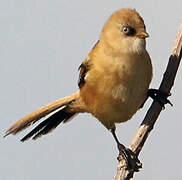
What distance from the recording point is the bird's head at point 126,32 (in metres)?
5.82

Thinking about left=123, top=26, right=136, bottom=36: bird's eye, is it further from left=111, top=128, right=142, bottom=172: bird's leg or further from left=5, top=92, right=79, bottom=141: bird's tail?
left=5, top=92, right=79, bottom=141: bird's tail

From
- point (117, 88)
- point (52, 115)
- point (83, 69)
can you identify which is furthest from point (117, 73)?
point (52, 115)

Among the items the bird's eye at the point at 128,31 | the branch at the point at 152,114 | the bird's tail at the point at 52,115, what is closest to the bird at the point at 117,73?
the bird's eye at the point at 128,31

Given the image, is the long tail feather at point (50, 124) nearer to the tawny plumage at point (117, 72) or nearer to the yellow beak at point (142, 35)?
the tawny plumage at point (117, 72)

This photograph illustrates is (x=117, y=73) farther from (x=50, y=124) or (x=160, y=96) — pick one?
(x=50, y=124)

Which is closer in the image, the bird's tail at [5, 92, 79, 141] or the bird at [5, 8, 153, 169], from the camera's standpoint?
the bird at [5, 8, 153, 169]

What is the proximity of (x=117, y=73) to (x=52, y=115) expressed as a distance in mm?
1476

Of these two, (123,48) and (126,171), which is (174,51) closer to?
(123,48)

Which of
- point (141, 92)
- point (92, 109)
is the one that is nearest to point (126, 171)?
point (141, 92)

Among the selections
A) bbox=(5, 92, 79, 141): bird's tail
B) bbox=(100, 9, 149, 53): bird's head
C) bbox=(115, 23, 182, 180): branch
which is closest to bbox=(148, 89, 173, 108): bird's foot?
bbox=(115, 23, 182, 180): branch

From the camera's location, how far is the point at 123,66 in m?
5.96

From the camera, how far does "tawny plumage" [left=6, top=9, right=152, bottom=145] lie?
5902mm

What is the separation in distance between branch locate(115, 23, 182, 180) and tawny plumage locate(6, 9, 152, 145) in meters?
0.50

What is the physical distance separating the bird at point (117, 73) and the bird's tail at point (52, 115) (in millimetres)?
210
